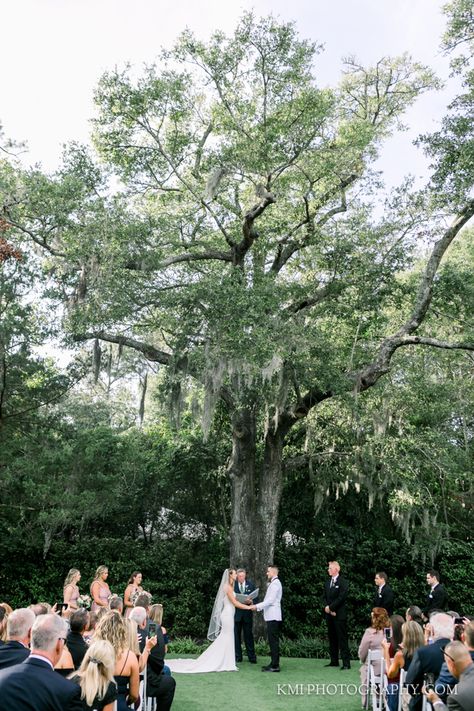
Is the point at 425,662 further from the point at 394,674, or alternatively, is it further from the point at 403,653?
the point at 394,674

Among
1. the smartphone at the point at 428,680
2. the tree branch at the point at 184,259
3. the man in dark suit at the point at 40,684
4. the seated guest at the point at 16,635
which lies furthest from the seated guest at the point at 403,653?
the tree branch at the point at 184,259

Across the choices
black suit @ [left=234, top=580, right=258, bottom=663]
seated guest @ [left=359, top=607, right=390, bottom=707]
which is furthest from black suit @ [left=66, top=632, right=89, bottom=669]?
black suit @ [left=234, top=580, right=258, bottom=663]

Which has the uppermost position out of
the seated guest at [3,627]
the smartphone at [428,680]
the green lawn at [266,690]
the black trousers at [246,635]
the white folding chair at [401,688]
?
the seated guest at [3,627]

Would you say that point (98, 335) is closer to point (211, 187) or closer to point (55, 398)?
point (55, 398)

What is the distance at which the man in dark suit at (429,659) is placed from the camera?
4574 millimetres

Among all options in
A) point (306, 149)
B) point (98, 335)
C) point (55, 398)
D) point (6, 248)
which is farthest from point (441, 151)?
point (55, 398)

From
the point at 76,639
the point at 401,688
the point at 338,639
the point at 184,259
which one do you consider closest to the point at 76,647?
the point at 76,639

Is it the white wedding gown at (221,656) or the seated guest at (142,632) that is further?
the white wedding gown at (221,656)

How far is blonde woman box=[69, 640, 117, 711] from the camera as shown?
3.49 metres

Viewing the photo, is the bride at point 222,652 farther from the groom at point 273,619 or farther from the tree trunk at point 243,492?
the tree trunk at point 243,492

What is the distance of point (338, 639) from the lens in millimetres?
9758

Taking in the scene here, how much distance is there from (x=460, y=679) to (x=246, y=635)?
7.50 m

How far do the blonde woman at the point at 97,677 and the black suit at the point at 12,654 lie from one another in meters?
0.35

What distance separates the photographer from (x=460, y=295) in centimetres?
1226
